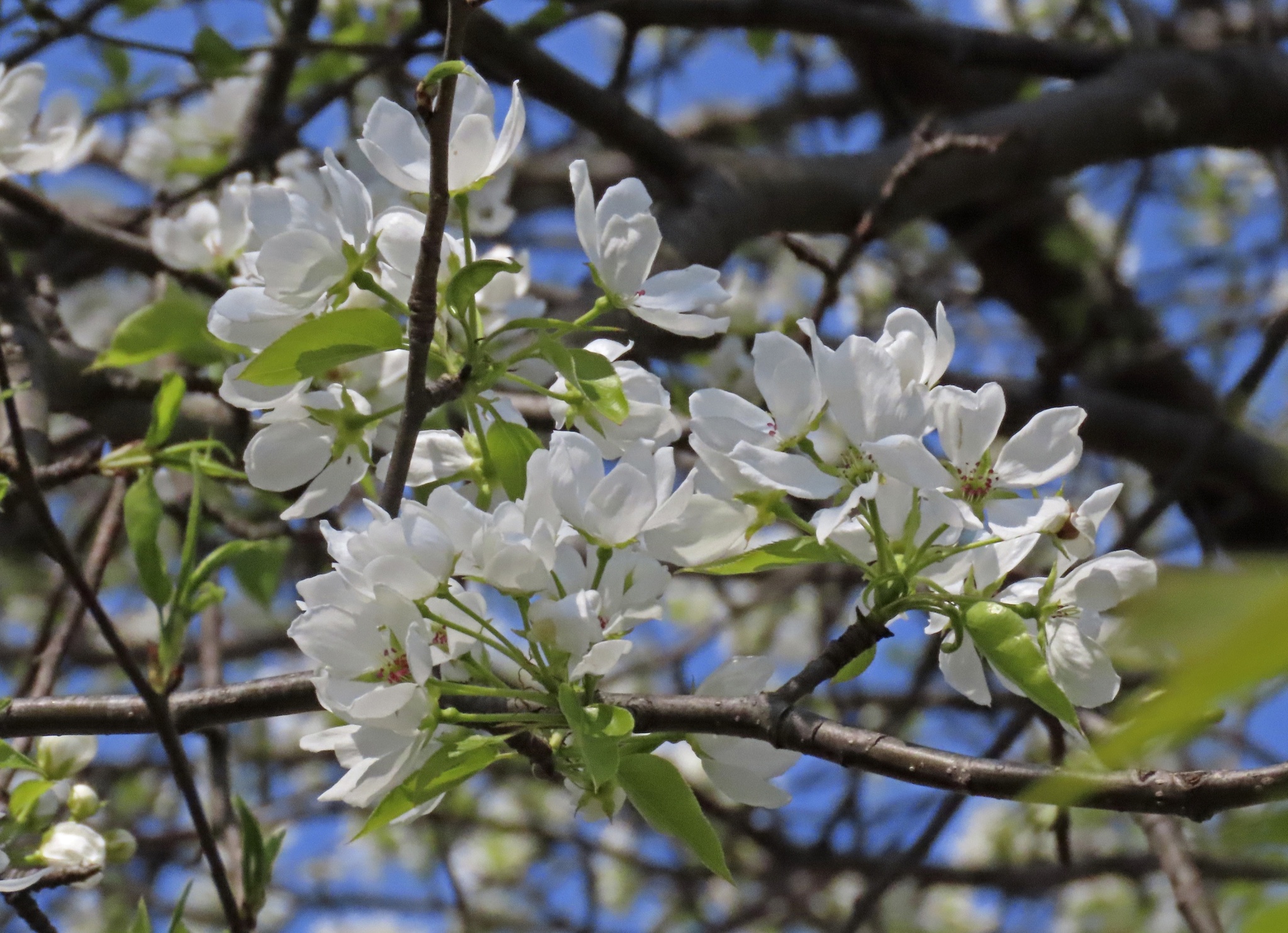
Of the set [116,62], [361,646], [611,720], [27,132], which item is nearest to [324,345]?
[361,646]

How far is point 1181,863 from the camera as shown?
50.6 inches

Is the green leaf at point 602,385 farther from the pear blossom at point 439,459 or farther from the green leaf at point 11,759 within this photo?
the green leaf at point 11,759

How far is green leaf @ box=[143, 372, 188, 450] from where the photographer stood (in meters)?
1.05

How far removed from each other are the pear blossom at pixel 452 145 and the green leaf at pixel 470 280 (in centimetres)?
10

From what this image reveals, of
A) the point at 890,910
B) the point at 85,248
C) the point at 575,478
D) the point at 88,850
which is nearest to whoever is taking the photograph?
the point at 575,478

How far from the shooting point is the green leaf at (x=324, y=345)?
71 centimetres

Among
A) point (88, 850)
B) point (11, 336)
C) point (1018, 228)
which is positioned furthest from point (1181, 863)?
point (1018, 228)

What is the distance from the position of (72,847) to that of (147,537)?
0.28 m

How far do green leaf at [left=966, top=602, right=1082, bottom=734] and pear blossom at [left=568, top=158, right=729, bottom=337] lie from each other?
253 mm

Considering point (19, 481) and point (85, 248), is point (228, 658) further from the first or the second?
point (19, 481)

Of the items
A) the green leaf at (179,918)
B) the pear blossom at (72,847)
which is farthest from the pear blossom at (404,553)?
the pear blossom at (72,847)

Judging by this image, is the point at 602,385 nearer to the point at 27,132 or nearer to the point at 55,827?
the point at 55,827

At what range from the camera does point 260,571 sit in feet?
4.51

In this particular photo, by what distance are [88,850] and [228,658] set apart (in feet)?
6.17
